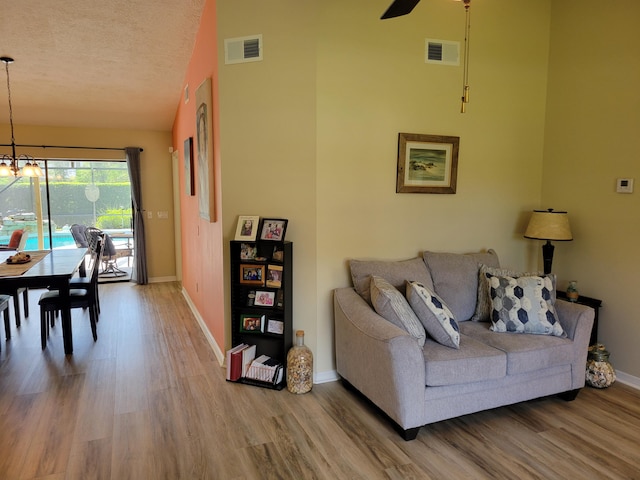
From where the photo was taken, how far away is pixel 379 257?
342cm

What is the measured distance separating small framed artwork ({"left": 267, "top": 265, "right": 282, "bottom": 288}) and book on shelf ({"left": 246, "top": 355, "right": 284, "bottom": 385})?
612 mm

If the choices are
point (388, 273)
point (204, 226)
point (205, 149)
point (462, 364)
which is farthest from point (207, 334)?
point (462, 364)

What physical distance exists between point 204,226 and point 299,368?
182cm

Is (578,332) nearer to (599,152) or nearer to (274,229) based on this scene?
(599,152)

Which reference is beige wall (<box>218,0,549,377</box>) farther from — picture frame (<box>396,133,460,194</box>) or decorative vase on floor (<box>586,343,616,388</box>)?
decorative vase on floor (<box>586,343,616,388</box>)

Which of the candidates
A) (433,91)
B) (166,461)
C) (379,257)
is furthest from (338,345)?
(433,91)

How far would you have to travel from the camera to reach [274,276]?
312cm

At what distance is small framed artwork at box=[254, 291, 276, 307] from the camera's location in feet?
10.4

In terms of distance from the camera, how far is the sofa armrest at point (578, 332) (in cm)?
290

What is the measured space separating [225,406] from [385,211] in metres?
1.91

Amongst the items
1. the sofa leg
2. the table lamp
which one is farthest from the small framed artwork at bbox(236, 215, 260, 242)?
the sofa leg

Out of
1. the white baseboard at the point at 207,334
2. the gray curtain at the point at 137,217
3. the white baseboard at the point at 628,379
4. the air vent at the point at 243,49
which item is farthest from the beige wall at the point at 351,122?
the gray curtain at the point at 137,217

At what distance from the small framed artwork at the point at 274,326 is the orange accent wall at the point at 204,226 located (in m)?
0.51

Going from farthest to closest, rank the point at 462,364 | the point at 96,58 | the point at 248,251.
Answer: the point at 96,58 → the point at 248,251 → the point at 462,364
